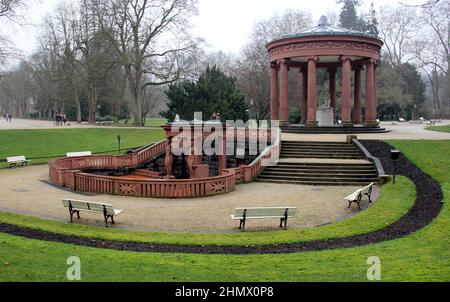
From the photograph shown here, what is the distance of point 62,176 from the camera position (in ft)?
68.4

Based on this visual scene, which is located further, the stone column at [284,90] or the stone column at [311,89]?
the stone column at [284,90]

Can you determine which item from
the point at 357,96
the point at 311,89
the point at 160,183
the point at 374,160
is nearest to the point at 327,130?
the point at 311,89

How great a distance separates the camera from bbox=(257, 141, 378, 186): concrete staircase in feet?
67.4

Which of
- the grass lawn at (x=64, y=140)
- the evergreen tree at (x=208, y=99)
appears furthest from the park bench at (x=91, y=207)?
the grass lawn at (x=64, y=140)

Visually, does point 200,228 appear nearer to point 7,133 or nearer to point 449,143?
point 449,143

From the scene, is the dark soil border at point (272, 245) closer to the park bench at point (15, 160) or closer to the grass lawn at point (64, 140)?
the park bench at point (15, 160)

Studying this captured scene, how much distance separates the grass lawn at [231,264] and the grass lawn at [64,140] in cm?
2421

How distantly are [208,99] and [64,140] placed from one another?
572 inches

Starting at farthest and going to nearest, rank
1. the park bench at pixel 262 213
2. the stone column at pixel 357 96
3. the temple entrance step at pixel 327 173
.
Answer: the stone column at pixel 357 96 < the temple entrance step at pixel 327 173 < the park bench at pixel 262 213

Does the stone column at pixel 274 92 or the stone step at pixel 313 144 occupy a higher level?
the stone column at pixel 274 92

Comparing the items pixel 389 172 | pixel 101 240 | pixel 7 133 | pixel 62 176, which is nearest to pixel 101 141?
pixel 7 133

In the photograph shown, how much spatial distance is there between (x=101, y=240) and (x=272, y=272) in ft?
15.5

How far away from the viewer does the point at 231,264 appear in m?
8.75

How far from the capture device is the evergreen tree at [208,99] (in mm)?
32281
